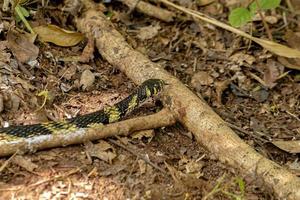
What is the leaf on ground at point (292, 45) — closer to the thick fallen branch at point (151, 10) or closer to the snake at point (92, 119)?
the thick fallen branch at point (151, 10)

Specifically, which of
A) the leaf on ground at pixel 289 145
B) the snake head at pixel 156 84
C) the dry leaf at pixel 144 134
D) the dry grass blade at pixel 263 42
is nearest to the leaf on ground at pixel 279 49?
the dry grass blade at pixel 263 42

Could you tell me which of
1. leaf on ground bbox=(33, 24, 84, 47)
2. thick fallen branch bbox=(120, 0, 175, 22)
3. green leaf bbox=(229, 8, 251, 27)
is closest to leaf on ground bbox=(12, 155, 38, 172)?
leaf on ground bbox=(33, 24, 84, 47)

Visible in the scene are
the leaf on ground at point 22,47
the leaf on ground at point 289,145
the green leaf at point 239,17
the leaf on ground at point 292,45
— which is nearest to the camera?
the leaf on ground at point 289,145

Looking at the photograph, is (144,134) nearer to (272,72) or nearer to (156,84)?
(156,84)

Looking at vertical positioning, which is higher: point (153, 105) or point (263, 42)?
point (263, 42)

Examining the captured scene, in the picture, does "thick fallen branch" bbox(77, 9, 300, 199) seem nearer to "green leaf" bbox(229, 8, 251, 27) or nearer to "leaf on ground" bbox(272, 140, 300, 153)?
"leaf on ground" bbox(272, 140, 300, 153)

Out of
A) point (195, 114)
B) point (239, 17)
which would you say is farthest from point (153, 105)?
point (239, 17)

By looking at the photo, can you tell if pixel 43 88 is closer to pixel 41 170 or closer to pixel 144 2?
pixel 41 170
